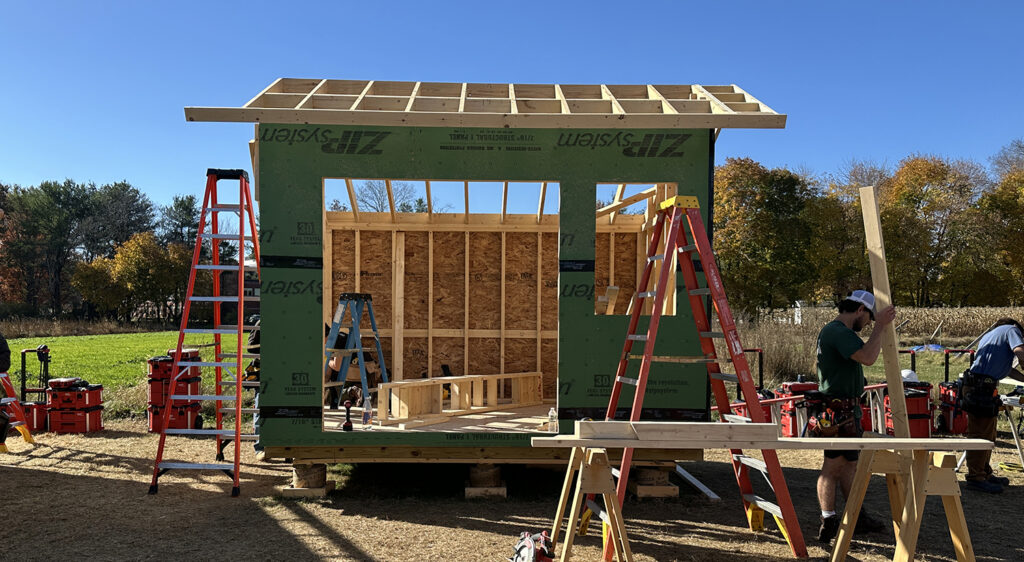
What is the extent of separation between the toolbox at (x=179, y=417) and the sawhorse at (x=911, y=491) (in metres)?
7.53

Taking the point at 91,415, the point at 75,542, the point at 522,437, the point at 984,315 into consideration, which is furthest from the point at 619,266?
the point at 984,315

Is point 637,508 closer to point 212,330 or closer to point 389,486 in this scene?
point 389,486

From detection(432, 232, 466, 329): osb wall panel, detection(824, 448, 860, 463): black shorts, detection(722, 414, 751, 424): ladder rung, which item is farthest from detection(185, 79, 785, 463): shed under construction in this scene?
detection(432, 232, 466, 329): osb wall panel

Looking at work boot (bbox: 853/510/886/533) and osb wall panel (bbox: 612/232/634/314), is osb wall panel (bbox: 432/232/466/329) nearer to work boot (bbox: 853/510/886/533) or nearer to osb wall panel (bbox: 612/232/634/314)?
osb wall panel (bbox: 612/232/634/314)

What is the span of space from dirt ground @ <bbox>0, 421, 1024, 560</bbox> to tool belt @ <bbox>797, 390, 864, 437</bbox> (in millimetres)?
887

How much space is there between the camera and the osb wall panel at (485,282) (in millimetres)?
9984

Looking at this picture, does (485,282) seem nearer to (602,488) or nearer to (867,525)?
(867,525)

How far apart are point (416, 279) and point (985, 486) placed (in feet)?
23.9

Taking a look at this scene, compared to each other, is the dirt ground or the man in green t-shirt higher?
the man in green t-shirt

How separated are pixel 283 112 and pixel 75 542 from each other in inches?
151

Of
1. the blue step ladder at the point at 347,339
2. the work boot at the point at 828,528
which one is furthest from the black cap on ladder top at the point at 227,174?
the work boot at the point at 828,528

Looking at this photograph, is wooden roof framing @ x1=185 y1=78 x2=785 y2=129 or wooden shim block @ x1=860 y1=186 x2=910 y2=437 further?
wooden roof framing @ x1=185 y1=78 x2=785 y2=129

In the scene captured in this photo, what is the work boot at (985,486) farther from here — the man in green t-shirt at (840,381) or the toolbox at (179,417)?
the toolbox at (179,417)

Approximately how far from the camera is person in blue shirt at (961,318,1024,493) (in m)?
6.77
